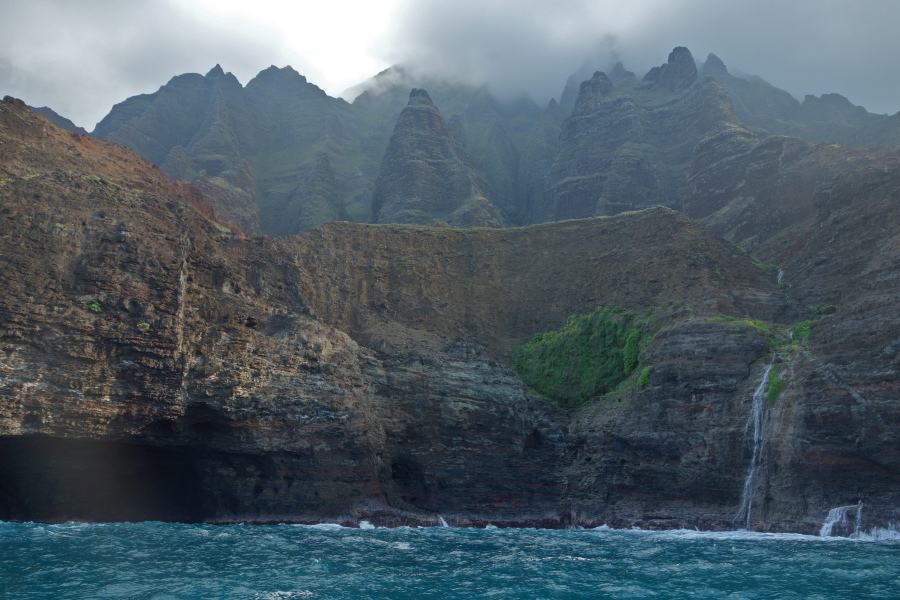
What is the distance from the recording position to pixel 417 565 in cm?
2755

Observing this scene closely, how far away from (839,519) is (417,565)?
22984mm

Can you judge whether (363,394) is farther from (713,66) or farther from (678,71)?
(713,66)

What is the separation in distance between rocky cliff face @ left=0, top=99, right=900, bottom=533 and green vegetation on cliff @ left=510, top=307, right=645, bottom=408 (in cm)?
238

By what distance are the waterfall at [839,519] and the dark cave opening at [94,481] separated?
117 ft

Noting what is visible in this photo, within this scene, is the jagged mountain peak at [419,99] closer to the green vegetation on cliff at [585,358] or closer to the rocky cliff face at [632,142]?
the rocky cliff face at [632,142]

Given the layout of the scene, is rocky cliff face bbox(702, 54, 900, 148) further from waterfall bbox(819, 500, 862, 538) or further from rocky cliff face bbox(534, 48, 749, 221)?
waterfall bbox(819, 500, 862, 538)

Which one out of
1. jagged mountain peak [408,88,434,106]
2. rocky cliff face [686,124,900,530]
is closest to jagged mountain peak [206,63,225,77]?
jagged mountain peak [408,88,434,106]

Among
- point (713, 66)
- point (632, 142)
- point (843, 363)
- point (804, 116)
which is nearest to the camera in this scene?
point (843, 363)

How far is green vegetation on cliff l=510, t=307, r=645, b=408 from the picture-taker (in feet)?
172

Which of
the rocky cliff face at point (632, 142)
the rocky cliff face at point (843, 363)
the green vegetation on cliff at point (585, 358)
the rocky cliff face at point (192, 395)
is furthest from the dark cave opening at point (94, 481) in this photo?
the rocky cliff face at point (632, 142)

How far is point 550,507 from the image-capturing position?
150ft

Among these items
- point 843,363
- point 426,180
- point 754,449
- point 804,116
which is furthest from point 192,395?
point 804,116

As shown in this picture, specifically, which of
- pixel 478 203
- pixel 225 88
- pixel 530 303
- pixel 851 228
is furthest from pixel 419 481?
pixel 225 88

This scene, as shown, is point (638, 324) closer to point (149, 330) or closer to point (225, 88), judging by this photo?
point (149, 330)
